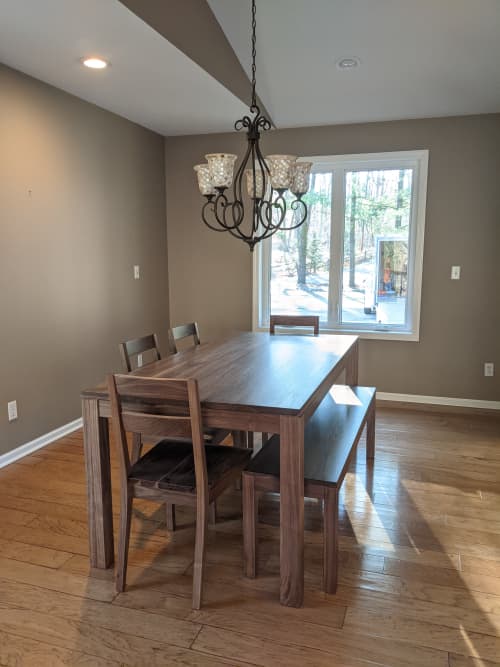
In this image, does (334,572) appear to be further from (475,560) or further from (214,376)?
(214,376)

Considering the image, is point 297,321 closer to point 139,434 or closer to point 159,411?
point 139,434

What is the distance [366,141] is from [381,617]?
3791mm

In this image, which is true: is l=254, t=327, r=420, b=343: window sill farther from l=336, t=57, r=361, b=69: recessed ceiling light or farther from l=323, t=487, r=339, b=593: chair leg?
l=323, t=487, r=339, b=593: chair leg

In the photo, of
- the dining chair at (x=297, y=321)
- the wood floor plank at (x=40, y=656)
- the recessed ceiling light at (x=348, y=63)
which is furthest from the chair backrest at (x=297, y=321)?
the wood floor plank at (x=40, y=656)

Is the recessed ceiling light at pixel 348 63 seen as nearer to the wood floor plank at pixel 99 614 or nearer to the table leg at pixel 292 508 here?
the table leg at pixel 292 508

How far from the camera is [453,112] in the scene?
4.16 m

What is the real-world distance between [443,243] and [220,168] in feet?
8.71

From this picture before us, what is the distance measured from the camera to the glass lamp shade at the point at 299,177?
103 inches

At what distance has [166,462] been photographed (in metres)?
2.17

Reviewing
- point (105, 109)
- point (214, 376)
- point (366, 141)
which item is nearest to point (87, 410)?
point (214, 376)

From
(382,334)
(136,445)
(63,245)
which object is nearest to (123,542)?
(136,445)

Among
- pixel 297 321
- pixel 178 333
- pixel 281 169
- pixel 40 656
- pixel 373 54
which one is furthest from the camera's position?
pixel 297 321

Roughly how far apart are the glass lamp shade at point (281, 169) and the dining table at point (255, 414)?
3.00 ft

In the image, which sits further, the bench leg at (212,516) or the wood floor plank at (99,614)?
the bench leg at (212,516)
